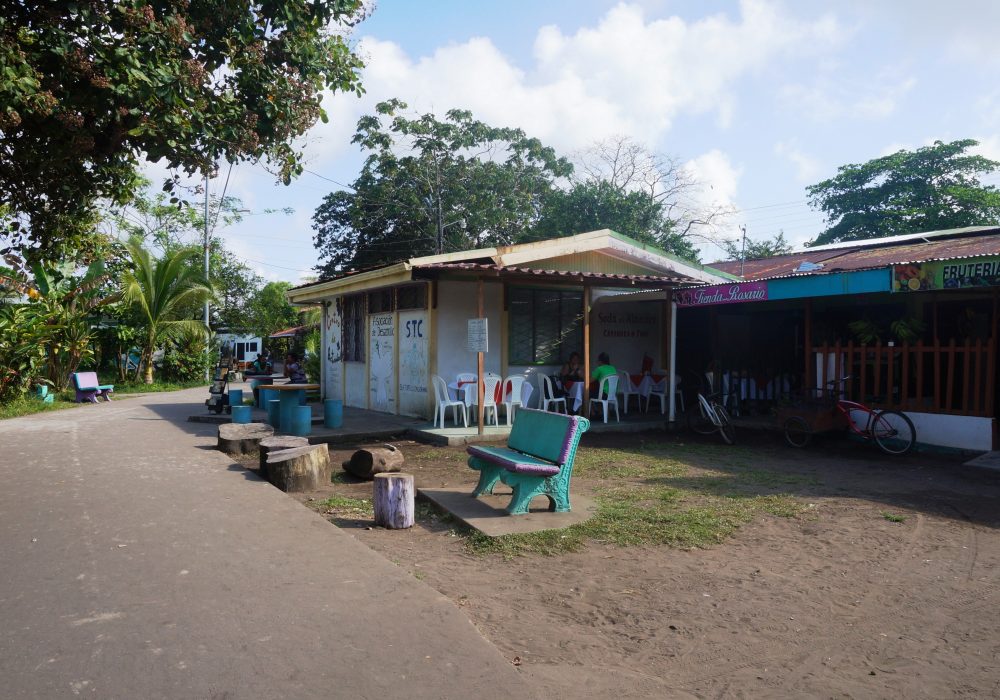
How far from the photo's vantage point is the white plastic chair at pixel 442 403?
37.8 feet

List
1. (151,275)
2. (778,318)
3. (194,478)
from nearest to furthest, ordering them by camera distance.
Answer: (194,478), (778,318), (151,275)

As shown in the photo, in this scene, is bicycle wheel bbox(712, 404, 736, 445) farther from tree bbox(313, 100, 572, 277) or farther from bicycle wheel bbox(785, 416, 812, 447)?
tree bbox(313, 100, 572, 277)

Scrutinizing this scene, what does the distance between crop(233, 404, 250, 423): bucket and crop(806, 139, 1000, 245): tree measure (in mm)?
30493

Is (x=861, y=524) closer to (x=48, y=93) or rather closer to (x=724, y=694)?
(x=724, y=694)

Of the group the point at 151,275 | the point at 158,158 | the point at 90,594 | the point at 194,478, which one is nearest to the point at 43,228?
the point at 158,158

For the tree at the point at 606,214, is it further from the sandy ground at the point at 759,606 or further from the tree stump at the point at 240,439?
the sandy ground at the point at 759,606

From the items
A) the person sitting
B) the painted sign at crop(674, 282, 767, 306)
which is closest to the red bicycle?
the painted sign at crop(674, 282, 767, 306)

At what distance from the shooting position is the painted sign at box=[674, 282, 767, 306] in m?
11.2

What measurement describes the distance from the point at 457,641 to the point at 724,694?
134cm

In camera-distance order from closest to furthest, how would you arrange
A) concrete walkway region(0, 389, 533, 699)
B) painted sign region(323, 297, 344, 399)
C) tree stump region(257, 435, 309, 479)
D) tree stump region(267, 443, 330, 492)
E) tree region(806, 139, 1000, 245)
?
concrete walkway region(0, 389, 533, 699)
tree stump region(267, 443, 330, 492)
tree stump region(257, 435, 309, 479)
painted sign region(323, 297, 344, 399)
tree region(806, 139, 1000, 245)

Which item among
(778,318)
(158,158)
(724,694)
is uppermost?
(158,158)

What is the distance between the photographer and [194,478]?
7816 mm

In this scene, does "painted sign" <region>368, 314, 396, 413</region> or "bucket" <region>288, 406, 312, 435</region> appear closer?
"bucket" <region>288, 406, 312, 435</region>

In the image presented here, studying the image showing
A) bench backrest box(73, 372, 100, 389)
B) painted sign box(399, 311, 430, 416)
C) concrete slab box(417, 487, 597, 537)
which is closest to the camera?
concrete slab box(417, 487, 597, 537)
